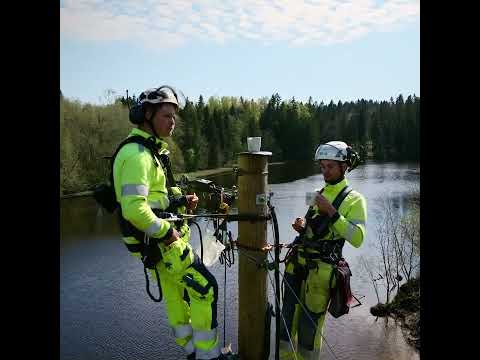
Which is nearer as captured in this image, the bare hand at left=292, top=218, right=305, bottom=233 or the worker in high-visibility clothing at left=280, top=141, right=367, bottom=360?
the worker in high-visibility clothing at left=280, top=141, right=367, bottom=360

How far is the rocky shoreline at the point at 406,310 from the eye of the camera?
23006 millimetres

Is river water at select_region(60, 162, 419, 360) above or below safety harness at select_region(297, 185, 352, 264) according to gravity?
below

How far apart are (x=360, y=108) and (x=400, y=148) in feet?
45.6

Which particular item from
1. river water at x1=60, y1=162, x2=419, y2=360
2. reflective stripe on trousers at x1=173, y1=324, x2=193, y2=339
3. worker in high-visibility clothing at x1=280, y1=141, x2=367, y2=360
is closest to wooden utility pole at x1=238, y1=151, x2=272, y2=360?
reflective stripe on trousers at x1=173, y1=324, x2=193, y2=339

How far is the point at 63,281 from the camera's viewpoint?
855 inches

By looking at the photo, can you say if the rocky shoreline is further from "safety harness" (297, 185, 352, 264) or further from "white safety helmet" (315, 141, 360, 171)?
"white safety helmet" (315, 141, 360, 171)

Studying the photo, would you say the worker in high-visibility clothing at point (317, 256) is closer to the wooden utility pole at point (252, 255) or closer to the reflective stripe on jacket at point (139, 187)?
the wooden utility pole at point (252, 255)

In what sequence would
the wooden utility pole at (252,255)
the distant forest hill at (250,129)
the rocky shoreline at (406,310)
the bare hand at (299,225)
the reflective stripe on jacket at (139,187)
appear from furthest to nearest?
the distant forest hill at (250,129) → the rocky shoreline at (406,310) → the bare hand at (299,225) → the wooden utility pole at (252,255) → the reflective stripe on jacket at (139,187)

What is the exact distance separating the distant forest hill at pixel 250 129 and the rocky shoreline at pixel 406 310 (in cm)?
2374

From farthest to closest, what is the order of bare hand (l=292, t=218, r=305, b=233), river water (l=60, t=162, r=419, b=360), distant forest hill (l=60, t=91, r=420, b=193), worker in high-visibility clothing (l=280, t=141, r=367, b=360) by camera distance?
distant forest hill (l=60, t=91, r=420, b=193), river water (l=60, t=162, r=419, b=360), bare hand (l=292, t=218, r=305, b=233), worker in high-visibility clothing (l=280, t=141, r=367, b=360)

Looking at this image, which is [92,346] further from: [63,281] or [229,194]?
[229,194]

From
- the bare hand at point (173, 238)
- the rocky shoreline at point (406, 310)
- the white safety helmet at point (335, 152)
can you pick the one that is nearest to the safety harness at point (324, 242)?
the white safety helmet at point (335, 152)

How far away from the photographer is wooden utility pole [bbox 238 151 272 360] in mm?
3215

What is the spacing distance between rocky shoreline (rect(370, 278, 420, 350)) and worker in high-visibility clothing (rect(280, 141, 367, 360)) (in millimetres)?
20388
